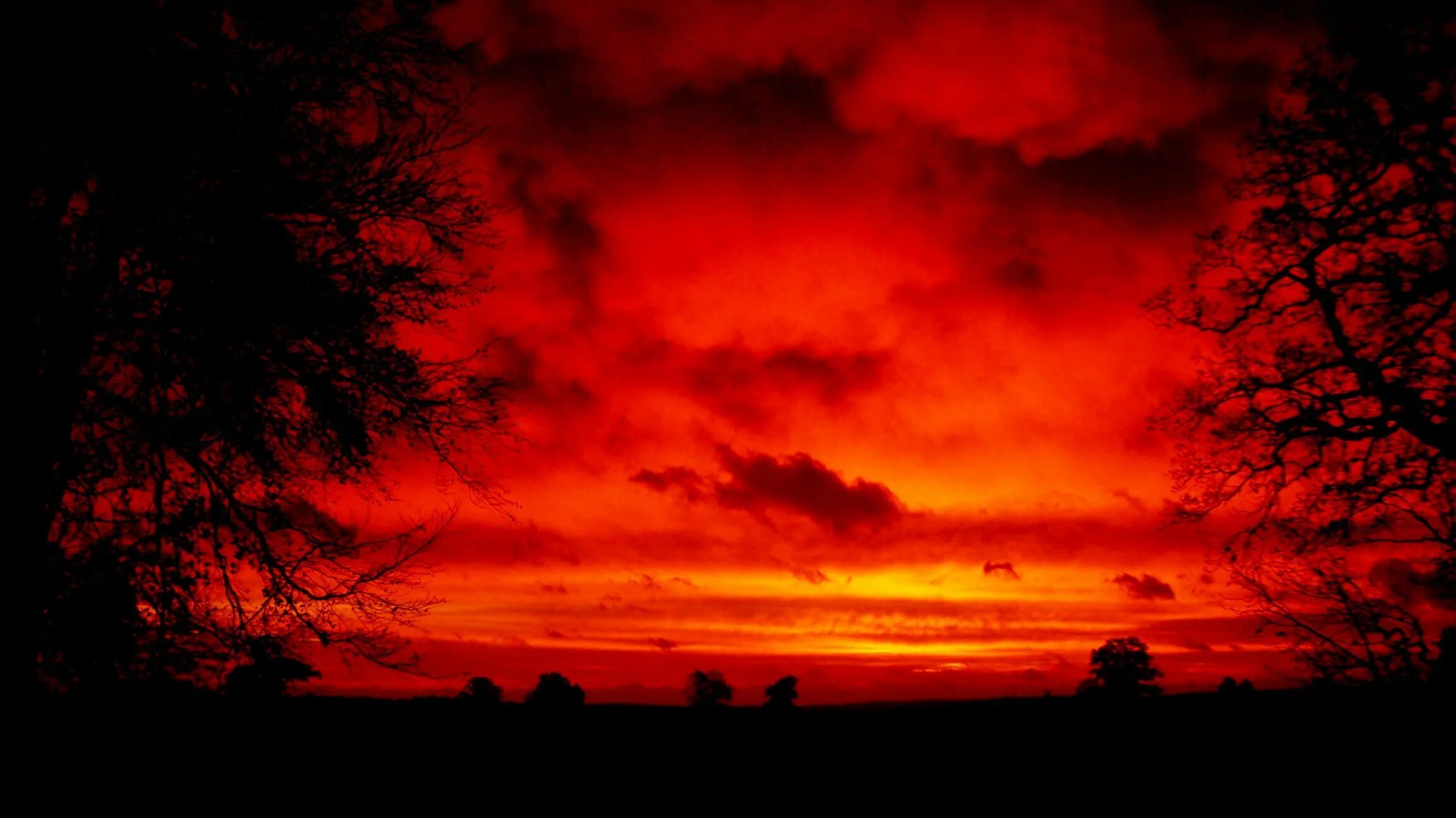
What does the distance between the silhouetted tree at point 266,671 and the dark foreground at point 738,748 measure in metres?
0.55

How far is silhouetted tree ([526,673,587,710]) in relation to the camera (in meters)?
9.29

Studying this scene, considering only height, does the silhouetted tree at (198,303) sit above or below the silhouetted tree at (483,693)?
above

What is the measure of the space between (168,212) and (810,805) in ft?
26.2

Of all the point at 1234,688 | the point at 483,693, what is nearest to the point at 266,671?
the point at 483,693

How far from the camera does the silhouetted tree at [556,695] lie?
9289 millimetres

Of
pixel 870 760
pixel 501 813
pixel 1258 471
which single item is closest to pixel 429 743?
pixel 501 813

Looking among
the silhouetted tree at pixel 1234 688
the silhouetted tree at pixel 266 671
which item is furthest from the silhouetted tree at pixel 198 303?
the silhouetted tree at pixel 1234 688

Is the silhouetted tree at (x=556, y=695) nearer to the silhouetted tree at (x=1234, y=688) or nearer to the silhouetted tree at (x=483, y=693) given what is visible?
the silhouetted tree at (x=483, y=693)

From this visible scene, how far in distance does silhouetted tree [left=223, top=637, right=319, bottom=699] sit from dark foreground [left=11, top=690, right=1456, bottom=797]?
0.55 meters

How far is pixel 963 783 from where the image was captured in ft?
22.7

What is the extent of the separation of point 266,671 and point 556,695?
303 cm

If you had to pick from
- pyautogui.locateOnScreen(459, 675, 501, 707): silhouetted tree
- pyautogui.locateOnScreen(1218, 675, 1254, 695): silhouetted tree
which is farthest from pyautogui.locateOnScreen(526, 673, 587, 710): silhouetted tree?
pyautogui.locateOnScreen(1218, 675, 1254, 695): silhouetted tree

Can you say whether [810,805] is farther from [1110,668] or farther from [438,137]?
[1110,668]

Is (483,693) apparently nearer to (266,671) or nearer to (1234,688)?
(266,671)
